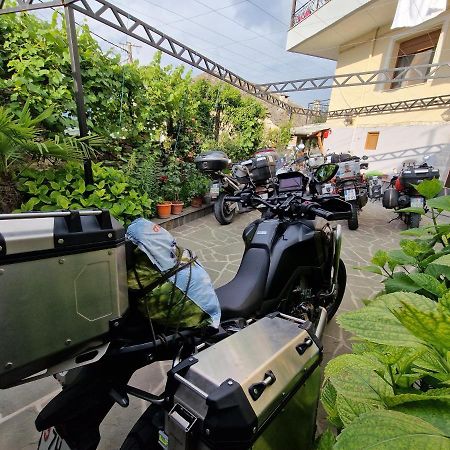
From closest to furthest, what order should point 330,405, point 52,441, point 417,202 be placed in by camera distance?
1. point 330,405
2. point 52,441
3. point 417,202

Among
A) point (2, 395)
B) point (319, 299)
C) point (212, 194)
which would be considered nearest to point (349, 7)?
point (212, 194)

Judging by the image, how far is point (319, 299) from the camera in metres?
2.06

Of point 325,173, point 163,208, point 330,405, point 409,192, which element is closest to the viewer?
point 330,405

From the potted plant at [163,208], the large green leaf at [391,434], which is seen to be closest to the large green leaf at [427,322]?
the large green leaf at [391,434]

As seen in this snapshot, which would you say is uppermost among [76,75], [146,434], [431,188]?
[76,75]

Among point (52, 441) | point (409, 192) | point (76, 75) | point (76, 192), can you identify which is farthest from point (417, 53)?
point (52, 441)

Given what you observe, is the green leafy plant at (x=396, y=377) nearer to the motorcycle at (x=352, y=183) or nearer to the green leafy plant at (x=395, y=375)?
the green leafy plant at (x=395, y=375)

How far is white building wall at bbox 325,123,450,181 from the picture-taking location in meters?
8.65

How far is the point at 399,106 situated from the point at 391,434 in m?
11.5

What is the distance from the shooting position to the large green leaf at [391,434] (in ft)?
1.04

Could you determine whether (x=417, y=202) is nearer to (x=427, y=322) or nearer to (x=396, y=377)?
(x=396, y=377)

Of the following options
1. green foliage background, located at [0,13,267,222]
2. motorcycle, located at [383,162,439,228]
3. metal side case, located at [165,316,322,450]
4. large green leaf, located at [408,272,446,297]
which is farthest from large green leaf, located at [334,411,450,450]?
motorcycle, located at [383,162,439,228]

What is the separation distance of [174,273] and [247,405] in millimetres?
469

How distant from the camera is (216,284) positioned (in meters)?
3.29
